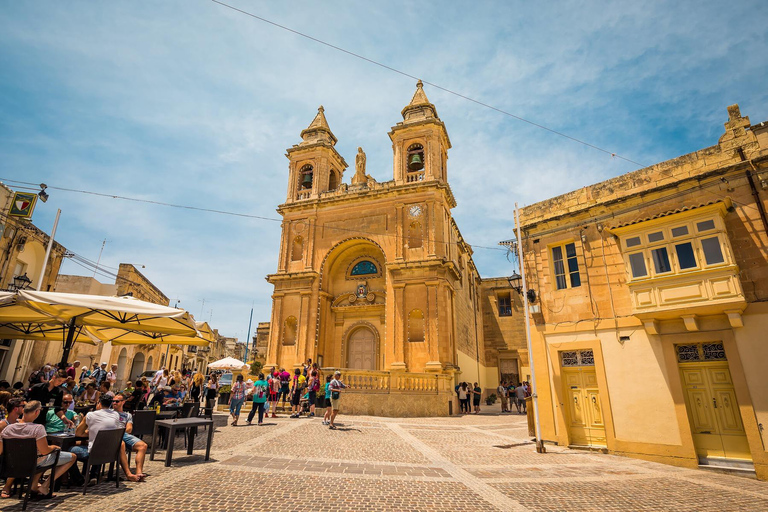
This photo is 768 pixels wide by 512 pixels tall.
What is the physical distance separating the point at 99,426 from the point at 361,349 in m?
18.2

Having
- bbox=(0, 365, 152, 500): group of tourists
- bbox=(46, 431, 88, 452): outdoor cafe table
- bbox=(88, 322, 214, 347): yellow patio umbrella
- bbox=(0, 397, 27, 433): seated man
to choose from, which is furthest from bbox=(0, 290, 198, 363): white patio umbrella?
bbox=(46, 431, 88, 452): outdoor cafe table

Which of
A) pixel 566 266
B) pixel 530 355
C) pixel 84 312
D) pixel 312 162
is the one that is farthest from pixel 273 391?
pixel 312 162

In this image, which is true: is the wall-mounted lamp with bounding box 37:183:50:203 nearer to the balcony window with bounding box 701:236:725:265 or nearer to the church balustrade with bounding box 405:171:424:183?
the church balustrade with bounding box 405:171:424:183

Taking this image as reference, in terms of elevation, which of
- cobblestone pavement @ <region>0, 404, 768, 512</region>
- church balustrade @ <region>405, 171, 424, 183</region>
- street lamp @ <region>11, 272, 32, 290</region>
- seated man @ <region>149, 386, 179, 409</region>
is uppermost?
church balustrade @ <region>405, 171, 424, 183</region>

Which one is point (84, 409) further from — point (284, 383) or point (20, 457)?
point (284, 383)

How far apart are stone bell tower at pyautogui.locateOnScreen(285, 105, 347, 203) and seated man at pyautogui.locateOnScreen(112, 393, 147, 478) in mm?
20534

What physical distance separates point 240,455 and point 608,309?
9811 millimetres

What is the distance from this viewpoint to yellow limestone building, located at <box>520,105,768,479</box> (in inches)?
336

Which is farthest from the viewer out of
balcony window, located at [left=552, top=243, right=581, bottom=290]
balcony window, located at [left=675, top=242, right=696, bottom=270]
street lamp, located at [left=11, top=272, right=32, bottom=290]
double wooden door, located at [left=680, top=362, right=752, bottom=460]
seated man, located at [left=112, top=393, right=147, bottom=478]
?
street lamp, located at [left=11, top=272, right=32, bottom=290]

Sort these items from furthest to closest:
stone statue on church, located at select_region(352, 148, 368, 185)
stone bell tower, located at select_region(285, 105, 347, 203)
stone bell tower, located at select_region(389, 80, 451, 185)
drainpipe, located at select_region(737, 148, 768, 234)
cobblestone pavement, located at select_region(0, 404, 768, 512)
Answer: stone statue on church, located at select_region(352, 148, 368, 185) → stone bell tower, located at select_region(285, 105, 347, 203) → stone bell tower, located at select_region(389, 80, 451, 185) → drainpipe, located at select_region(737, 148, 768, 234) → cobblestone pavement, located at select_region(0, 404, 768, 512)

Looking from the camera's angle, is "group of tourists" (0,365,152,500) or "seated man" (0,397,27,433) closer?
"group of tourists" (0,365,152,500)

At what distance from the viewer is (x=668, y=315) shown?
30.6 ft

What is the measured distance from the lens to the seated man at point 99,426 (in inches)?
220

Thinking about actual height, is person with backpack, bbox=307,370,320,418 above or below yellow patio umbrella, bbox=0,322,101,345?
below
